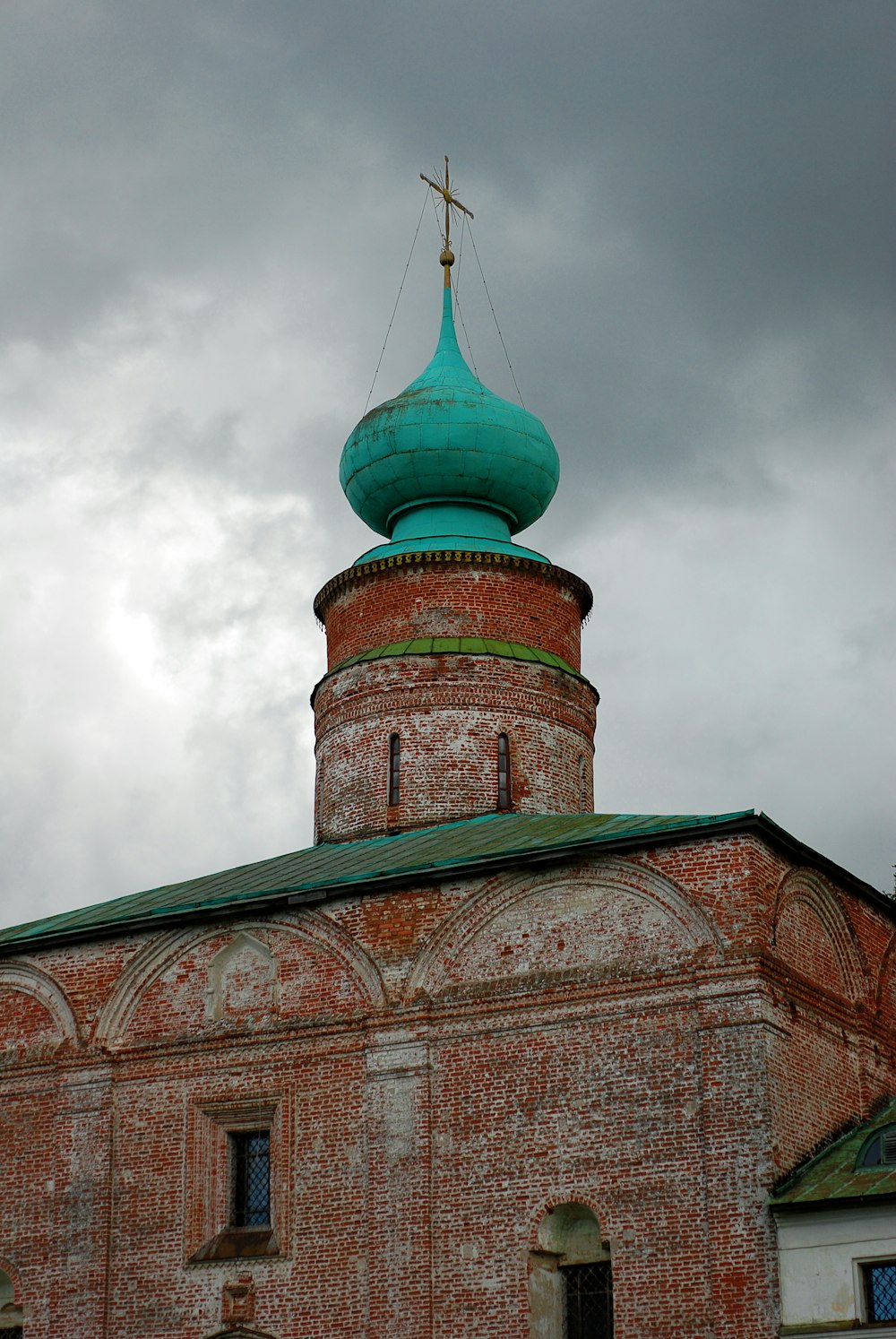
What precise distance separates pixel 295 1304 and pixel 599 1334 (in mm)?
2528

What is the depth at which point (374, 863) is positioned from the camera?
1734 centimetres

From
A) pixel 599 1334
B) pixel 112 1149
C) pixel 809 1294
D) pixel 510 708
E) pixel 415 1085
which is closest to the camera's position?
pixel 809 1294

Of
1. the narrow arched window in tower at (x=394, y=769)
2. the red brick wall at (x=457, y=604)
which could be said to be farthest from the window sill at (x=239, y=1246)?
the red brick wall at (x=457, y=604)

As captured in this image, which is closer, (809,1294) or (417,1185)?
(809,1294)

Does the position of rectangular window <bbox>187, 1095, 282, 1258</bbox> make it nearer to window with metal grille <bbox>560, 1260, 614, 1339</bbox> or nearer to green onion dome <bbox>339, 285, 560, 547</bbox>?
window with metal grille <bbox>560, 1260, 614, 1339</bbox>

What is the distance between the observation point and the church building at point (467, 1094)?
13.9 metres

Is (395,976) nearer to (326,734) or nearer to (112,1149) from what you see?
(112,1149)

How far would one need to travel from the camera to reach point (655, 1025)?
47.6ft

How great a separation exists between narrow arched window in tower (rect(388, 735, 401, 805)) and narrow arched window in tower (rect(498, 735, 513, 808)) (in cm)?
104

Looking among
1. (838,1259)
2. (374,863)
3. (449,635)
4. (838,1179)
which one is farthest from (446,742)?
(838,1259)

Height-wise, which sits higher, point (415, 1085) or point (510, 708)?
point (510, 708)

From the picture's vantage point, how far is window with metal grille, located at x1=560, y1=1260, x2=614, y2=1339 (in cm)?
1433

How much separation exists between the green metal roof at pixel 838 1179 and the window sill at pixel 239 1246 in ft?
14.5

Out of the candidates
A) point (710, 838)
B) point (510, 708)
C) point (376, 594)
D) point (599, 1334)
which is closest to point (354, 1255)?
point (599, 1334)
